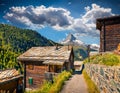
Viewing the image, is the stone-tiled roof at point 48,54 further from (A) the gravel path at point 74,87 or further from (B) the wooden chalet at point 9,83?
(A) the gravel path at point 74,87

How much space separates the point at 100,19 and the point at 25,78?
16968 millimetres

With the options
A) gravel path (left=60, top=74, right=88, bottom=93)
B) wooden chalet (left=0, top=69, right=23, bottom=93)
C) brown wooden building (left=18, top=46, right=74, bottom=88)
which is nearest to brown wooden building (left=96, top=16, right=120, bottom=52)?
brown wooden building (left=18, top=46, right=74, bottom=88)

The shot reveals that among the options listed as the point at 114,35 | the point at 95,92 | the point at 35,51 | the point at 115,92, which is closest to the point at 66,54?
the point at 35,51

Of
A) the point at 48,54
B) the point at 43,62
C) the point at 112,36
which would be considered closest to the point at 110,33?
the point at 112,36

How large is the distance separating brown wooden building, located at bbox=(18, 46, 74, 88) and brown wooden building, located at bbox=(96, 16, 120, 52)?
746 cm

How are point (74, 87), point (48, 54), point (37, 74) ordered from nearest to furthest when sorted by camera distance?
point (74, 87)
point (37, 74)
point (48, 54)

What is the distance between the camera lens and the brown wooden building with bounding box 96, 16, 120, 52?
2156cm

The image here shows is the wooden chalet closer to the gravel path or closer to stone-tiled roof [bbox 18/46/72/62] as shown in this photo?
stone-tiled roof [bbox 18/46/72/62]

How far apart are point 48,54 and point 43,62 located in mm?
2921

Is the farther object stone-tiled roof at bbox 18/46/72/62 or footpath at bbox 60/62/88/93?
stone-tiled roof at bbox 18/46/72/62

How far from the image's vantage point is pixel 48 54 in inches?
1206

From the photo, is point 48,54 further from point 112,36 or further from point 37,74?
point 112,36

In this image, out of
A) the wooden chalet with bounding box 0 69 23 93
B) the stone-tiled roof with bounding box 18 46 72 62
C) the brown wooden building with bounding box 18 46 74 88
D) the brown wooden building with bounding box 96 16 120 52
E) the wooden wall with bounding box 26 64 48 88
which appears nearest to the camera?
the wooden chalet with bounding box 0 69 23 93

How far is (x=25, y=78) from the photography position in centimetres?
3119
